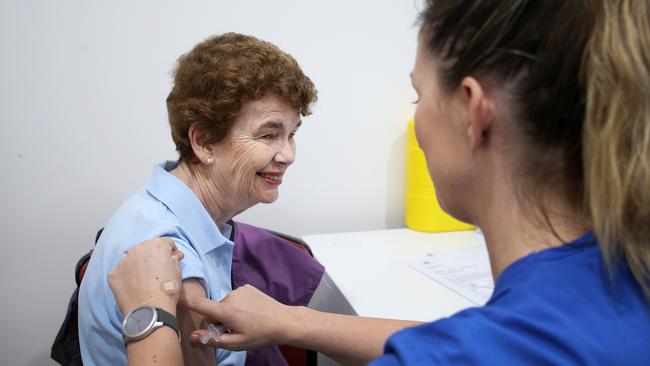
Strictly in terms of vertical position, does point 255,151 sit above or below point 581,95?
below

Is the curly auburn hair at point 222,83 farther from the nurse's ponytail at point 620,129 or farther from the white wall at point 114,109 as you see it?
the nurse's ponytail at point 620,129

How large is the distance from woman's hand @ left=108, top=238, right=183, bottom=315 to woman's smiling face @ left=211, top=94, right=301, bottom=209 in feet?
1.02

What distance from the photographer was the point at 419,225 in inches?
71.2

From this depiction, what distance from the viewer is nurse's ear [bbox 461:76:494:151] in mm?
533

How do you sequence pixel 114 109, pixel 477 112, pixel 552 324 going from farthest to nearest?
pixel 114 109 < pixel 477 112 < pixel 552 324

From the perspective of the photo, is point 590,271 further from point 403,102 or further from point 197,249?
point 403,102

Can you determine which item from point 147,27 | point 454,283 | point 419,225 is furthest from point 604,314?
point 147,27

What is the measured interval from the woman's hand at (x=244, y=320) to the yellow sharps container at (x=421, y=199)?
987 mm

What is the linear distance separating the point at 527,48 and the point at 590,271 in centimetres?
25

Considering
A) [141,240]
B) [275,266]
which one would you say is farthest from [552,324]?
[275,266]

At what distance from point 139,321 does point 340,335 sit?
16.4 inches

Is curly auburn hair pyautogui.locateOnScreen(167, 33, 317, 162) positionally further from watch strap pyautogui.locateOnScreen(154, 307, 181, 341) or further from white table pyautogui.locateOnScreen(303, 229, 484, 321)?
white table pyautogui.locateOnScreen(303, 229, 484, 321)

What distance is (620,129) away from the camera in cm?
46

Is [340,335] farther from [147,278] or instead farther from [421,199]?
[421,199]
